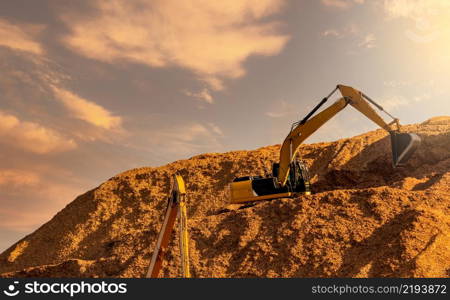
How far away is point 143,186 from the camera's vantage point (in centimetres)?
3722

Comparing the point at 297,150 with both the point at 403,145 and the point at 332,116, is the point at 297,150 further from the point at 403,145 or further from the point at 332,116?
the point at 403,145

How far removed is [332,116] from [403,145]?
351cm

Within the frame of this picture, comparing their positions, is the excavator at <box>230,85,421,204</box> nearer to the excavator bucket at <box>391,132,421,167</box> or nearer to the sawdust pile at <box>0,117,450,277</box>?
the excavator bucket at <box>391,132,421,167</box>

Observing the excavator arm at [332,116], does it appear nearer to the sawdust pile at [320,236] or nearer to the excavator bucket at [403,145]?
the excavator bucket at [403,145]

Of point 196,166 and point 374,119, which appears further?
point 196,166

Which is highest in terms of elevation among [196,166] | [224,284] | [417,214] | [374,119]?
[196,166]

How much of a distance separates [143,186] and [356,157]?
17.7 m

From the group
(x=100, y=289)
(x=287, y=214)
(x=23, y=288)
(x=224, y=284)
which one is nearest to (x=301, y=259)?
(x=287, y=214)

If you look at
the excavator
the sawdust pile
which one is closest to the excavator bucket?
the excavator

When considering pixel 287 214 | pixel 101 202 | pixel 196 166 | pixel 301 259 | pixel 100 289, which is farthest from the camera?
pixel 196 166

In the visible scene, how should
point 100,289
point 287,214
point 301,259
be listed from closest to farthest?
point 100,289
point 301,259
point 287,214

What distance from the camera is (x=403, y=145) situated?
1880 centimetres

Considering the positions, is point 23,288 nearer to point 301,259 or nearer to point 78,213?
point 301,259

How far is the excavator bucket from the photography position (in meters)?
18.6
